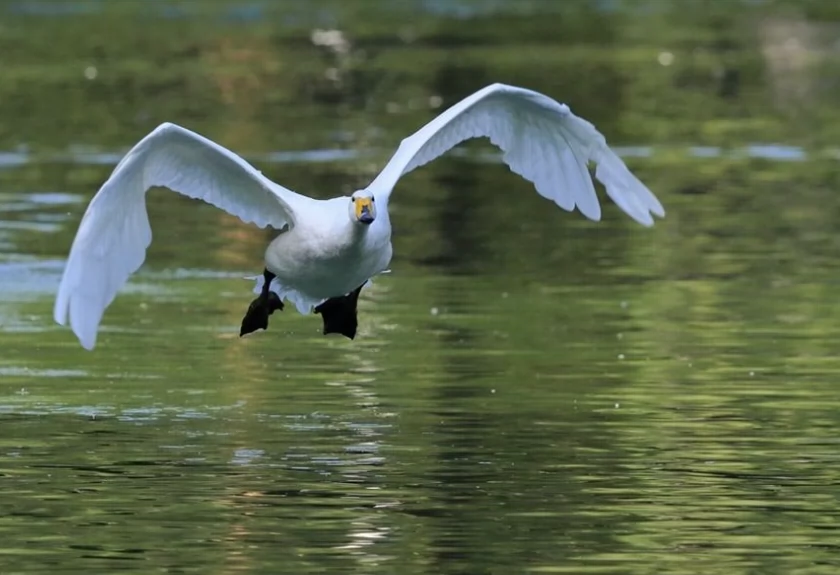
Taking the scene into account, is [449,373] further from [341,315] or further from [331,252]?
[331,252]

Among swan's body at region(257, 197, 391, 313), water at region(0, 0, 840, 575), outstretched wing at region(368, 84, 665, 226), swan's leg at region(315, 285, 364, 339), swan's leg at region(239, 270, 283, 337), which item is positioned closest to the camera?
water at region(0, 0, 840, 575)

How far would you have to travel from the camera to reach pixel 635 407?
16.2 meters

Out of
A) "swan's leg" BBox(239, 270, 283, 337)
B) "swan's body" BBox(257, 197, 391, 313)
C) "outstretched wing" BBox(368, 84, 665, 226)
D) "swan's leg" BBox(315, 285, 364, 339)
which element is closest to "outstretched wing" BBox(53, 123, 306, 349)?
"swan's body" BBox(257, 197, 391, 313)

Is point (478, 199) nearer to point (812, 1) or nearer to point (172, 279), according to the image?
point (172, 279)

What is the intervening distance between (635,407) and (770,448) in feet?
4.96

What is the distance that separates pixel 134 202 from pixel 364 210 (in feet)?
4.33

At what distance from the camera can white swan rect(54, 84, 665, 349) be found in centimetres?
1421

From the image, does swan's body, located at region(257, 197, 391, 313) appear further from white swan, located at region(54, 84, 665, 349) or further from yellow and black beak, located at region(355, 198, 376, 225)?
yellow and black beak, located at region(355, 198, 376, 225)

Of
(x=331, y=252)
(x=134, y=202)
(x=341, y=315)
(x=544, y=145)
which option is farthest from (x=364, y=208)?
(x=544, y=145)

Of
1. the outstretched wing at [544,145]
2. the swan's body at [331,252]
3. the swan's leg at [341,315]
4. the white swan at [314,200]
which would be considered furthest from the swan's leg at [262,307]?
the outstretched wing at [544,145]

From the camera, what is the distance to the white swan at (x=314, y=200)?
46.6 ft

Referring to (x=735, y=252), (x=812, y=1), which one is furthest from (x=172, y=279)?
(x=812, y=1)

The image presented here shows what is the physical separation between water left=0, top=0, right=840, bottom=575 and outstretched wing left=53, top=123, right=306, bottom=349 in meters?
1.02

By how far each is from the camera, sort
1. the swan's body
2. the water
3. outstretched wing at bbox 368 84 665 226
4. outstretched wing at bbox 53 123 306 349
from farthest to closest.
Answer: outstretched wing at bbox 368 84 665 226, the swan's body, outstretched wing at bbox 53 123 306 349, the water
